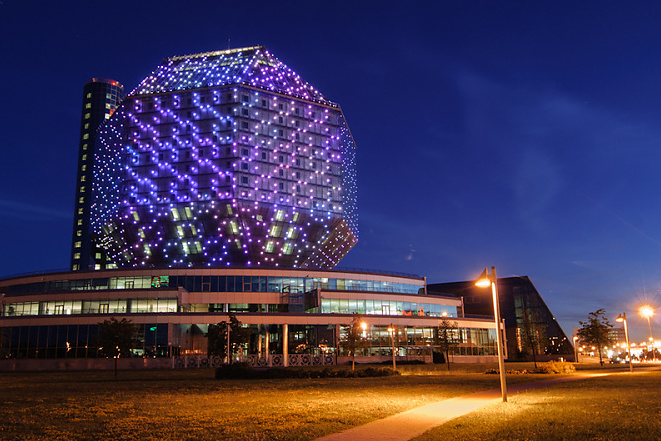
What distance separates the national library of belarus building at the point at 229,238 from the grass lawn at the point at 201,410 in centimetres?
3838

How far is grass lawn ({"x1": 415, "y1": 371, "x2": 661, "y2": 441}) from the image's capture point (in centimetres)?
1305

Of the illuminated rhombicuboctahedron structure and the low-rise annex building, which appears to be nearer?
the low-rise annex building

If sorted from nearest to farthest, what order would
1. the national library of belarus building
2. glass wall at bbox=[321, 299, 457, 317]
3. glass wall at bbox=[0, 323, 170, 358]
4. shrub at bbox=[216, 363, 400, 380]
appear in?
shrub at bbox=[216, 363, 400, 380] < glass wall at bbox=[0, 323, 170, 358] < the national library of belarus building < glass wall at bbox=[321, 299, 457, 317]

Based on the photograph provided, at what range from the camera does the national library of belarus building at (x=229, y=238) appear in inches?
2822

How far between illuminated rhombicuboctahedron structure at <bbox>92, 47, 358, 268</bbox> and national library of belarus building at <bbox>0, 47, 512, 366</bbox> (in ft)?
0.71

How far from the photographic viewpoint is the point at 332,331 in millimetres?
73375

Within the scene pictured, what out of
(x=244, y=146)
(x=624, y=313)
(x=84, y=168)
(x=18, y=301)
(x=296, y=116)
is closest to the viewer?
(x=624, y=313)

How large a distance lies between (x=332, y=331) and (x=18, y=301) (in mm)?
43337

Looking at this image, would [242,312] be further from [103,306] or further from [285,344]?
[103,306]

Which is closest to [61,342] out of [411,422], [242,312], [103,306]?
[103,306]

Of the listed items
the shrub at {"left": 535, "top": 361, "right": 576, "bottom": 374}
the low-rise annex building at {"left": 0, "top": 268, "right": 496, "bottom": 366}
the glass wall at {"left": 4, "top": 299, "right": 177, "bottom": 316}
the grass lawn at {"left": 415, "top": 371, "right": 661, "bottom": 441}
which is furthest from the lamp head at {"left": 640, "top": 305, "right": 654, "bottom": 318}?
the glass wall at {"left": 4, "top": 299, "right": 177, "bottom": 316}

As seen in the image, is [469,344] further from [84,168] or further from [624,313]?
[84,168]

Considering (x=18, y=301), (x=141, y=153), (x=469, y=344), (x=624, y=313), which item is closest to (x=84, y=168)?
(x=141, y=153)

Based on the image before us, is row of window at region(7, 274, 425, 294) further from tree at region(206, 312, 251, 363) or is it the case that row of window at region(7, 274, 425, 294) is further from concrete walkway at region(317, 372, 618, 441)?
concrete walkway at region(317, 372, 618, 441)
